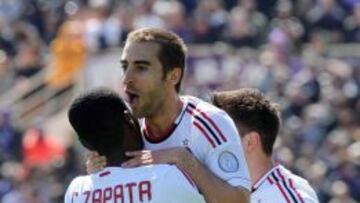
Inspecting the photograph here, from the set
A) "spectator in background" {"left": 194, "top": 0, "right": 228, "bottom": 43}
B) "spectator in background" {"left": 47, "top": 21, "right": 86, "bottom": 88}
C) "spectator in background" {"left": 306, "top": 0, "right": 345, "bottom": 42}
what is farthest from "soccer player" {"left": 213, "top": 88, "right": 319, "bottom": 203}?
"spectator in background" {"left": 47, "top": 21, "right": 86, "bottom": 88}

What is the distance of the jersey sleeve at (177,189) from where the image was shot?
630cm

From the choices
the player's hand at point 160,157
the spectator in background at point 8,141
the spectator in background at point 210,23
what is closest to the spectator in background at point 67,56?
the spectator in background at point 210,23

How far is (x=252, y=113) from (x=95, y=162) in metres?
1.19

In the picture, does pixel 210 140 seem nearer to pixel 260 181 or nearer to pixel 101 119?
pixel 101 119

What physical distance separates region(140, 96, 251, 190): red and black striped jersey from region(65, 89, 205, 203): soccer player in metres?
0.18

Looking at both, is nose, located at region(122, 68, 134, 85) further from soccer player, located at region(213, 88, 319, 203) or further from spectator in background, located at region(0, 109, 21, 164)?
spectator in background, located at region(0, 109, 21, 164)

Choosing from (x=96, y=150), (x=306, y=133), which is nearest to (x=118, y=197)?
(x=96, y=150)

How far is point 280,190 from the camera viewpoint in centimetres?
739

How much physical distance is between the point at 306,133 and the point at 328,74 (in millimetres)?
1632

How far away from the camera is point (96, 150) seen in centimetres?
648

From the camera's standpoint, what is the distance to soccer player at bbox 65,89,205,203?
6324 mm

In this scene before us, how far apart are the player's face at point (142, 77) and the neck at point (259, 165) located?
108 centimetres

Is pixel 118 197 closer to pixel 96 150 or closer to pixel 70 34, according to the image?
pixel 96 150

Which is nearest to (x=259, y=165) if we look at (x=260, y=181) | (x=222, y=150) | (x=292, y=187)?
(x=260, y=181)
